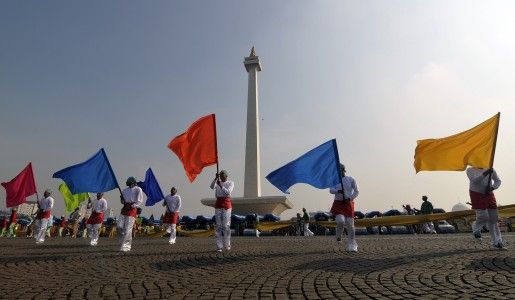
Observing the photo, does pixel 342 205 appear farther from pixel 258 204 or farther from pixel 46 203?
pixel 258 204

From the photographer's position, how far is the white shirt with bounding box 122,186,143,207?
11.1m

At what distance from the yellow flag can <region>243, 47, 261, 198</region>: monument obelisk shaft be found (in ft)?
81.4

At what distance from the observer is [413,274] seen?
5.47 meters

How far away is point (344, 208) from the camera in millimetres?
9711

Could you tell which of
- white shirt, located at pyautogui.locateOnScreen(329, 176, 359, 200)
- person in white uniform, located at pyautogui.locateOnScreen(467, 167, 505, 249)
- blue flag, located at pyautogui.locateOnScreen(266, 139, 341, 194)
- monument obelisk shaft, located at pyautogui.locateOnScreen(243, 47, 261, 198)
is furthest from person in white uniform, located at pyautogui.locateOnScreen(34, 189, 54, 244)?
monument obelisk shaft, located at pyautogui.locateOnScreen(243, 47, 261, 198)

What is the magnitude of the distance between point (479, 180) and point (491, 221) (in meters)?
1.02

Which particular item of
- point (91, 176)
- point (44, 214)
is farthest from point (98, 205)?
point (44, 214)

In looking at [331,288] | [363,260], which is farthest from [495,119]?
[331,288]

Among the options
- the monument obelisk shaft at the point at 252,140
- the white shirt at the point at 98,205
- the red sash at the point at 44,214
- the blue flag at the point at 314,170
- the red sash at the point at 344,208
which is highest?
the monument obelisk shaft at the point at 252,140

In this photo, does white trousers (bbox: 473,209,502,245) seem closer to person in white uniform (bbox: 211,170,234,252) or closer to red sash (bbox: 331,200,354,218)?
red sash (bbox: 331,200,354,218)

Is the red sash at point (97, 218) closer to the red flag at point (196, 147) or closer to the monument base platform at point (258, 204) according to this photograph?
the red flag at point (196, 147)

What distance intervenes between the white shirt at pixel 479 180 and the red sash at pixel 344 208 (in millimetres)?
3023

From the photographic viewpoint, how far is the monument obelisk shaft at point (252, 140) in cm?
3456

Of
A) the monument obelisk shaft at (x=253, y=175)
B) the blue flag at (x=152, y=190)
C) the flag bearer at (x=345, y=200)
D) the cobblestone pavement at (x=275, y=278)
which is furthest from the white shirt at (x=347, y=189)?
the monument obelisk shaft at (x=253, y=175)
